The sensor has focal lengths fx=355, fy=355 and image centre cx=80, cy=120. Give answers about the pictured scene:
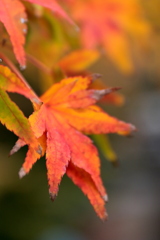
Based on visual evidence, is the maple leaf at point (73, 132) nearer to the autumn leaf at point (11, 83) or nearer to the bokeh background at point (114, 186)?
the autumn leaf at point (11, 83)

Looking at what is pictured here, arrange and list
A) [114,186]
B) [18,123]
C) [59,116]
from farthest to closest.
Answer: [114,186] → [59,116] → [18,123]

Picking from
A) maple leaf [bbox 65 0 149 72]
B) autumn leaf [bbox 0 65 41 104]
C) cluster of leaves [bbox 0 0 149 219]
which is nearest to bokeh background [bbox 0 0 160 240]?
maple leaf [bbox 65 0 149 72]

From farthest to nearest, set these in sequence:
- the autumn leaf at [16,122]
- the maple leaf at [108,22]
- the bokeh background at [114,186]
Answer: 1. the bokeh background at [114,186]
2. the maple leaf at [108,22]
3. the autumn leaf at [16,122]

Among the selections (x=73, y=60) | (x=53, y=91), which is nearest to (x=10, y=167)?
(x=73, y=60)

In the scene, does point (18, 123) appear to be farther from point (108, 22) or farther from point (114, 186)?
point (114, 186)

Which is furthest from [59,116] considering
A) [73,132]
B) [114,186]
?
[114,186]

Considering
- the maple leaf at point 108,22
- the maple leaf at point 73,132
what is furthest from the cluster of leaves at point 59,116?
the maple leaf at point 108,22

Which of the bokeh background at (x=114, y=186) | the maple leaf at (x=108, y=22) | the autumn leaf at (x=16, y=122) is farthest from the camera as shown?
the bokeh background at (x=114, y=186)
